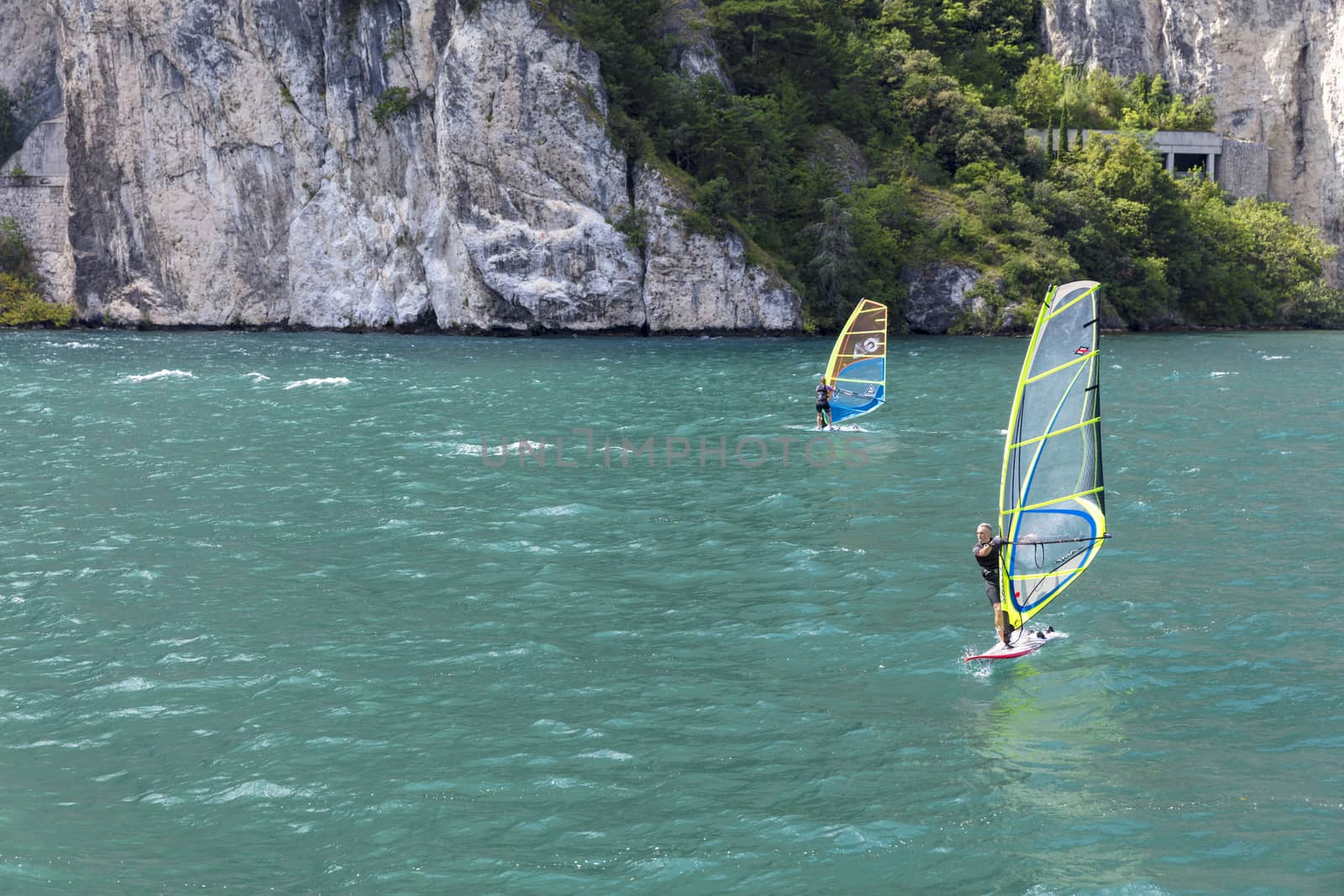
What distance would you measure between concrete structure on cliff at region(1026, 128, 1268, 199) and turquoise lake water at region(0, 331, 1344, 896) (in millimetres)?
62085

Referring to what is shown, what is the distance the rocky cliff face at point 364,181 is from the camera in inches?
2773

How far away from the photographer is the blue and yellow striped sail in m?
18.1

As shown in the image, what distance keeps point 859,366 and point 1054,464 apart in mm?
19457

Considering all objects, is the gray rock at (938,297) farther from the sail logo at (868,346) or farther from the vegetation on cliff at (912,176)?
the sail logo at (868,346)

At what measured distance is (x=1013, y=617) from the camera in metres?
18.5

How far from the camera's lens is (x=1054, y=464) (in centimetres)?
1869

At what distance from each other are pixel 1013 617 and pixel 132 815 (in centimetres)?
1251

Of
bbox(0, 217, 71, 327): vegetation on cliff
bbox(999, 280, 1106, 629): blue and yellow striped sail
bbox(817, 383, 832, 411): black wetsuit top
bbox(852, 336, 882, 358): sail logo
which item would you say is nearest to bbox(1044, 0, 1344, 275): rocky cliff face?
bbox(852, 336, 882, 358): sail logo

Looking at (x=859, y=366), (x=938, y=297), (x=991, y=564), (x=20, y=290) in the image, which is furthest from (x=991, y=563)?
(x=20, y=290)

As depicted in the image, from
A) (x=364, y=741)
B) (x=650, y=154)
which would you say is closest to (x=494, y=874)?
(x=364, y=741)

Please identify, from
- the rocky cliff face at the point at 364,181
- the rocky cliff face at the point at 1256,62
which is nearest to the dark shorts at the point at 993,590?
the rocky cliff face at the point at 364,181

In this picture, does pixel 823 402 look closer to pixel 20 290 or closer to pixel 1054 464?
pixel 1054 464

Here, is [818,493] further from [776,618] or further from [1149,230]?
[1149,230]

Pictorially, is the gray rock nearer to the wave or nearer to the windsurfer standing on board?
the wave
